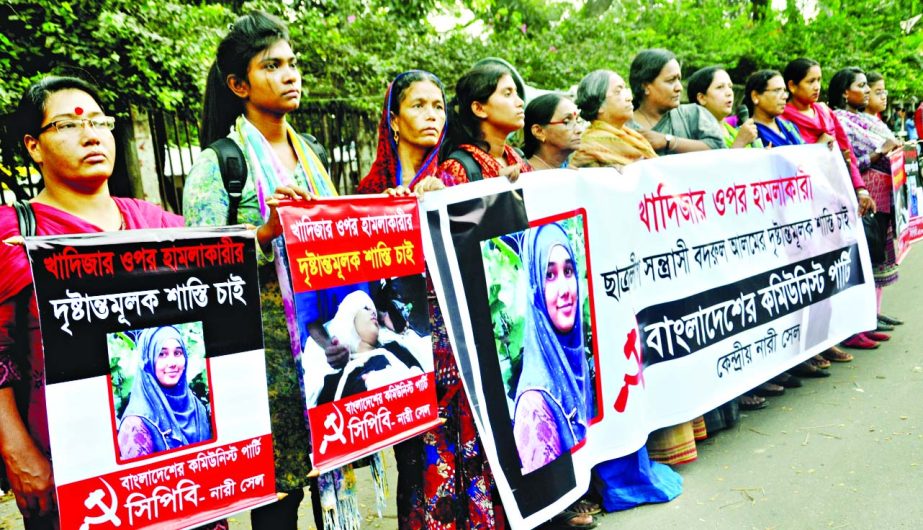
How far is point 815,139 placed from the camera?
516 centimetres

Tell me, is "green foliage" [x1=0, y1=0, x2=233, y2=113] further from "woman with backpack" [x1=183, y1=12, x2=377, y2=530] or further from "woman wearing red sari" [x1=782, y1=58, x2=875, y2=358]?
"woman wearing red sari" [x1=782, y1=58, x2=875, y2=358]

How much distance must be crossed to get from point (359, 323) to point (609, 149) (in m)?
1.72

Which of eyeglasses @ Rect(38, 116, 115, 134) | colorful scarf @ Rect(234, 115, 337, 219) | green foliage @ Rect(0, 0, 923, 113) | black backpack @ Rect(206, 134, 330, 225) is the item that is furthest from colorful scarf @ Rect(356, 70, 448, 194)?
green foliage @ Rect(0, 0, 923, 113)

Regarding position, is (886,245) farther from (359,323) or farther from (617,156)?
(359,323)

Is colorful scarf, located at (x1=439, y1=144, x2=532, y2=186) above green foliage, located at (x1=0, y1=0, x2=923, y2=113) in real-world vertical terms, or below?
below

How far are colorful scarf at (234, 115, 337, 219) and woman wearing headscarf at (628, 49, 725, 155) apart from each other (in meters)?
2.29

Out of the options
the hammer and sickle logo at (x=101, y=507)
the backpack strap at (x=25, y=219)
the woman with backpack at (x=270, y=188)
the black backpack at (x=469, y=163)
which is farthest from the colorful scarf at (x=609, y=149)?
the hammer and sickle logo at (x=101, y=507)

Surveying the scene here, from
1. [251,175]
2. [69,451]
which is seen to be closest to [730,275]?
[251,175]

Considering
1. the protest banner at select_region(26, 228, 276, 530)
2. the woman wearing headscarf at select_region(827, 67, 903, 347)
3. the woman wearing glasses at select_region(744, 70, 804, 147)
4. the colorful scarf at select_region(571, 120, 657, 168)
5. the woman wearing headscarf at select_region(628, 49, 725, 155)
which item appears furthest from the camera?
the woman wearing headscarf at select_region(827, 67, 903, 347)

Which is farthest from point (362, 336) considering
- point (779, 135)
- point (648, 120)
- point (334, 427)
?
point (779, 135)

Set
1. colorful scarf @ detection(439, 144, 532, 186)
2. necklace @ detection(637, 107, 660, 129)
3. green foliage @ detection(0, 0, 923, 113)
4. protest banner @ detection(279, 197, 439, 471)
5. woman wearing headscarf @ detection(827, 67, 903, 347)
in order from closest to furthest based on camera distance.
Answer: protest banner @ detection(279, 197, 439, 471), colorful scarf @ detection(439, 144, 532, 186), necklace @ detection(637, 107, 660, 129), green foliage @ detection(0, 0, 923, 113), woman wearing headscarf @ detection(827, 67, 903, 347)

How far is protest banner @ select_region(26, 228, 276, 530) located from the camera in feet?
5.90

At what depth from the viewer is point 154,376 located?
77.0 inches

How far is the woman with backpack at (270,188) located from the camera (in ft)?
7.63
